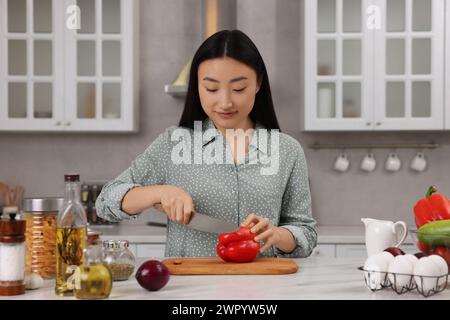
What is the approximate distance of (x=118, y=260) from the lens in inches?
66.9

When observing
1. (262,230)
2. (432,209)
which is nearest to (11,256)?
(262,230)

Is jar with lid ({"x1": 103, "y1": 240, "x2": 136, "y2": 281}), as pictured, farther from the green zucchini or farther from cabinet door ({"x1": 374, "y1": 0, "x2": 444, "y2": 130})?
cabinet door ({"x1": 374, "y1": 0, "x2": 444, "y2": 130})

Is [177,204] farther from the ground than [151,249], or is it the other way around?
[177,204]

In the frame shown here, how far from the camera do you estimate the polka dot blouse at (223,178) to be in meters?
2.13

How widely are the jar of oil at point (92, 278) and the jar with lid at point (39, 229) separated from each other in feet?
0.87

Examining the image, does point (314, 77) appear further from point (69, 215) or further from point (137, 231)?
point (69, 215)

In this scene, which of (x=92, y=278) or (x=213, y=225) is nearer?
(x=92, y=278)

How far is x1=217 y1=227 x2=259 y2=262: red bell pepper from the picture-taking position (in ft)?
6.10

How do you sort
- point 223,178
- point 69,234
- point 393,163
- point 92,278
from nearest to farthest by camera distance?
point 92,278 < point 69,234 < point 223,178 < point 393,163

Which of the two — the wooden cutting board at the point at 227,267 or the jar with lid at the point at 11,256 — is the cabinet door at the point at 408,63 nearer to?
the wooden cutting board at the point at 227,267

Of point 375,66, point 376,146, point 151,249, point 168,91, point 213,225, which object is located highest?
point 375,66

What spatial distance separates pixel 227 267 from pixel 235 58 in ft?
2.05

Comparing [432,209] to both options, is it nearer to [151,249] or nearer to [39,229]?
[39,229]

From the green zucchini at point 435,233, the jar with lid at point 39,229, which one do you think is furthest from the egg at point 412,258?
the jar with lid at point 39,229
